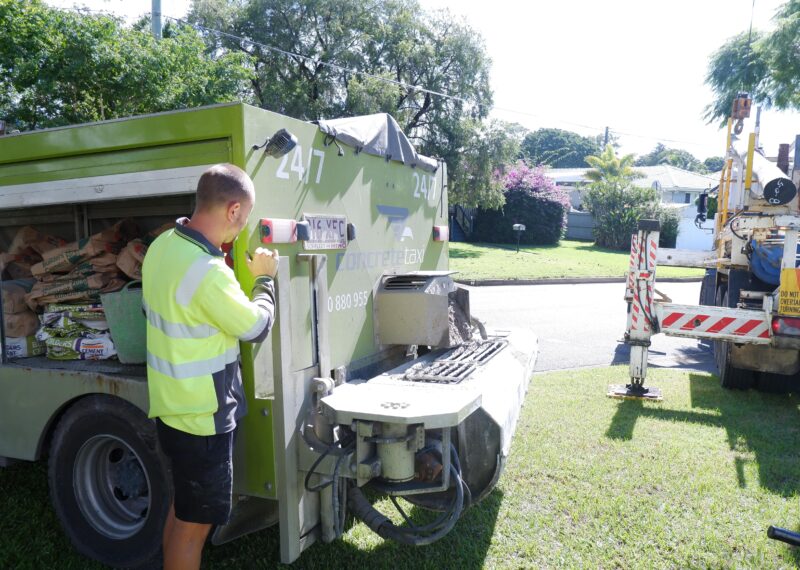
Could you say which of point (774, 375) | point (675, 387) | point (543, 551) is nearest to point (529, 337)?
point (543, 551)

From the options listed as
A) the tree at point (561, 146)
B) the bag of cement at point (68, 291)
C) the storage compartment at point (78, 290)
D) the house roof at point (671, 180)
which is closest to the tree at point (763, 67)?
the storage compartment at point (78, 290)

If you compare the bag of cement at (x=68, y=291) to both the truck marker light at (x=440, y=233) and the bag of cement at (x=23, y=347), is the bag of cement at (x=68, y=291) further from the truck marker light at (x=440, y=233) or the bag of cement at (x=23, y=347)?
the truck marker light at (x=440, y=233)

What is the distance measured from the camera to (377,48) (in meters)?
24.9

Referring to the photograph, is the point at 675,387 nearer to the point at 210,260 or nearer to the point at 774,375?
the point at 774,375

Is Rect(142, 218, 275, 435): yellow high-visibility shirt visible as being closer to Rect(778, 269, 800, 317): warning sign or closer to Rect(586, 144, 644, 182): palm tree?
Rect(778, 269, 800, 317): warning sign

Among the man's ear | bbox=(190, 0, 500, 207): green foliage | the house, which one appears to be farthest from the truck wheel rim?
the house

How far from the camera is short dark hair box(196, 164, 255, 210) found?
8.09 ft

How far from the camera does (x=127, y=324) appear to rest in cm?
349

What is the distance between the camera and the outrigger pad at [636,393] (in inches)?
243

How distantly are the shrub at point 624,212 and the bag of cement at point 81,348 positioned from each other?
104 ft

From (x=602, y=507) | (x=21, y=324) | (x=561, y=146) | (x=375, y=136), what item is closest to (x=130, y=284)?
(x=21, y=324)

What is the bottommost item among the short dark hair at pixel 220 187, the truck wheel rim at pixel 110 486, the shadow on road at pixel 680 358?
the shadow on road at pixel 680 358

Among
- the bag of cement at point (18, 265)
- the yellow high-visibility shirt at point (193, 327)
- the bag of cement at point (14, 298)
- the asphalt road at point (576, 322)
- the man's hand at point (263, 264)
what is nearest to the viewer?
the yellow high-visibility shirt at point (193, 327)

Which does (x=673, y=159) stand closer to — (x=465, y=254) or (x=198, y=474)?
(x=465, y=254)
